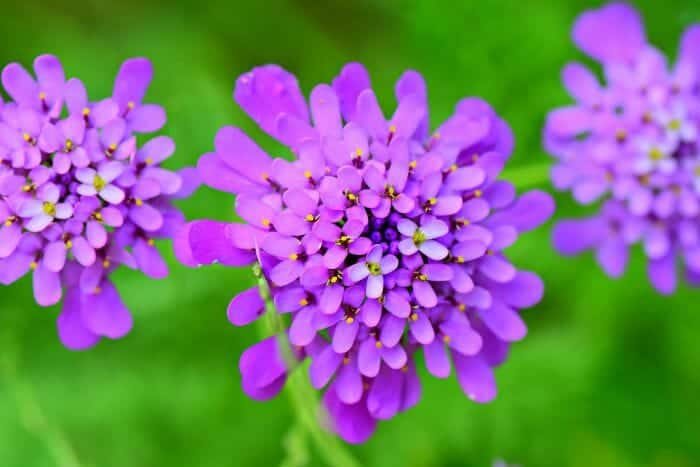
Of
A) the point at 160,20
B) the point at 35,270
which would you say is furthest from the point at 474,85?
the point at 35,270

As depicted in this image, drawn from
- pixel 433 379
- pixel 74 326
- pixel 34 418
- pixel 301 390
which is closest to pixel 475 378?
pixel 301 390

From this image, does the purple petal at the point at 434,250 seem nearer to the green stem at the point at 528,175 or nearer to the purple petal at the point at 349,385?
the purple petal at the point at 349,385

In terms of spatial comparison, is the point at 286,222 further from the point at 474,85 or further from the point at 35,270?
the point at 474,85

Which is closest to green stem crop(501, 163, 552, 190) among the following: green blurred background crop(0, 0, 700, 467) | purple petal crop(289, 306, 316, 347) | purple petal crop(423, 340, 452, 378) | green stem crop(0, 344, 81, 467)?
green blurred background crop(0, 0, 700, 467)

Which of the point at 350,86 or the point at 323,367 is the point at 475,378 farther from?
the point at 350,86

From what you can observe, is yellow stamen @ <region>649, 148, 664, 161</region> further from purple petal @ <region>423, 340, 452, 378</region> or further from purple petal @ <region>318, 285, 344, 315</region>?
purple petal @ <region>318, 285, 344, 315</region>

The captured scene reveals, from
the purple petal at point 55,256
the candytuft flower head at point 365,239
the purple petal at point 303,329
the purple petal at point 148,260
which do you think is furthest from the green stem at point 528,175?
the purple petal at point 55,256
